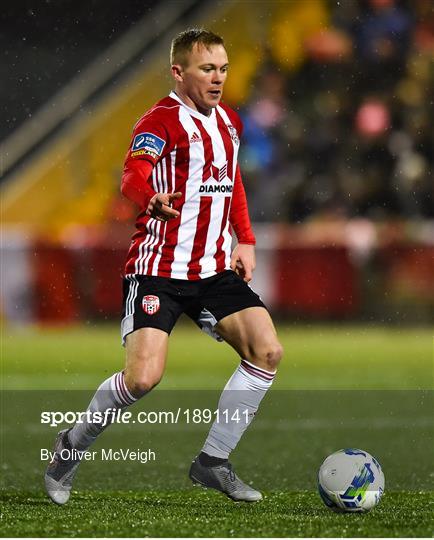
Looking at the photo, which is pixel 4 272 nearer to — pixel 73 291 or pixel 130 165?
pixel 73 291

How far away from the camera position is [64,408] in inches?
310

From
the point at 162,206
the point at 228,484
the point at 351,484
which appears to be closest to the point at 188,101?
the point at 162,206

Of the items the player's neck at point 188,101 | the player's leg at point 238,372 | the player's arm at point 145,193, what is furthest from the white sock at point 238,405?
the player's neck at point 188,101

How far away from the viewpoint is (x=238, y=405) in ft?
16.2

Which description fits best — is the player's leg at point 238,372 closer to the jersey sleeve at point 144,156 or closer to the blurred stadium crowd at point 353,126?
the jersey sleeve at point 144,156

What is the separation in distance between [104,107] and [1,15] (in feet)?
6.34

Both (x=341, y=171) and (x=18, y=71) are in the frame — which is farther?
(x=18, y=71)

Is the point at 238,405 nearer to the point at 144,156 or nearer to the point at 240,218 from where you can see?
the point at 240,218

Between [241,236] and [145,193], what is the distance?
79cm

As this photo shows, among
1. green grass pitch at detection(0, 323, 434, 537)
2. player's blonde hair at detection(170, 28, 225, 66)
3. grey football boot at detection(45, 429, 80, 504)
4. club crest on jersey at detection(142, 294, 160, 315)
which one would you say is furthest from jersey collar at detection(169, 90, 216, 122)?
green grass pitch at detection(0, 323, 434, 537)

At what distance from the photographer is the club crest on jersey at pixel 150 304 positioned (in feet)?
15.6

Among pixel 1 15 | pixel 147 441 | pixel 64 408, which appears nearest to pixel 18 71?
pixel 1 15

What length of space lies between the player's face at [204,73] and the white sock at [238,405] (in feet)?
3.37

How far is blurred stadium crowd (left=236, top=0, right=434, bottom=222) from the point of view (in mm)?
13750
